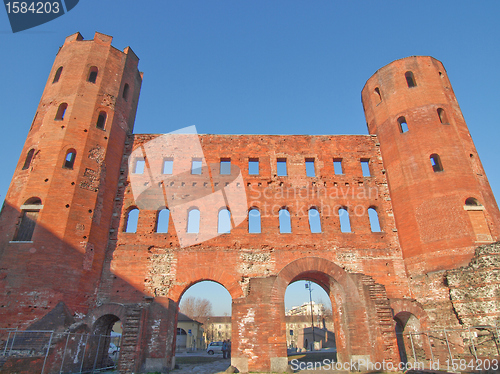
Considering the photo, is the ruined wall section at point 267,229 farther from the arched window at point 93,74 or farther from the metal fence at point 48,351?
the arched window at point 93,74

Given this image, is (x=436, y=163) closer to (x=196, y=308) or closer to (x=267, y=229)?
(x=267, y=229)

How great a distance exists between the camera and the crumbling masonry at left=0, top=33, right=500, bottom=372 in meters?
12.5

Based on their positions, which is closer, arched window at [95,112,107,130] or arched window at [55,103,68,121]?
arched window at [55,103,68,121]

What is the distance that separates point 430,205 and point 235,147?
10273 millimetres

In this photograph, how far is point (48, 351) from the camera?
35.3 feet

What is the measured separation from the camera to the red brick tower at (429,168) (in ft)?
45.5

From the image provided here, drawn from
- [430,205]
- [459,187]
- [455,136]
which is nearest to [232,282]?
[430,205]

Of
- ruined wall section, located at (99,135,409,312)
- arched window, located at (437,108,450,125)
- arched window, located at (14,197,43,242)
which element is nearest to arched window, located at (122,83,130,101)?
ruined wall section, located at (99,135,409,312)

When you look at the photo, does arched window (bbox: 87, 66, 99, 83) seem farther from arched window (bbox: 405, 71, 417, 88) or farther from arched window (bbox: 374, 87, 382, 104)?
arched window (bbox: 405, 71, 417, 88)

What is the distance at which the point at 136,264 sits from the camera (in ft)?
48.0

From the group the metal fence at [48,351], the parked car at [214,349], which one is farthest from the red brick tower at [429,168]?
the parked car at [214,349]

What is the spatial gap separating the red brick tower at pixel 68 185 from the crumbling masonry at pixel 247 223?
6 centimetres

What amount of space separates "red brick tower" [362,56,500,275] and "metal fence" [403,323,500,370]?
8.52 ft

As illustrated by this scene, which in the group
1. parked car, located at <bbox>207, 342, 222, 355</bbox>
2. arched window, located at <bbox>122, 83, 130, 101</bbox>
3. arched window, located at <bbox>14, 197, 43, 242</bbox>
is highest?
arched window, located at <bbox>122, 83, 130, 101</bbox>
